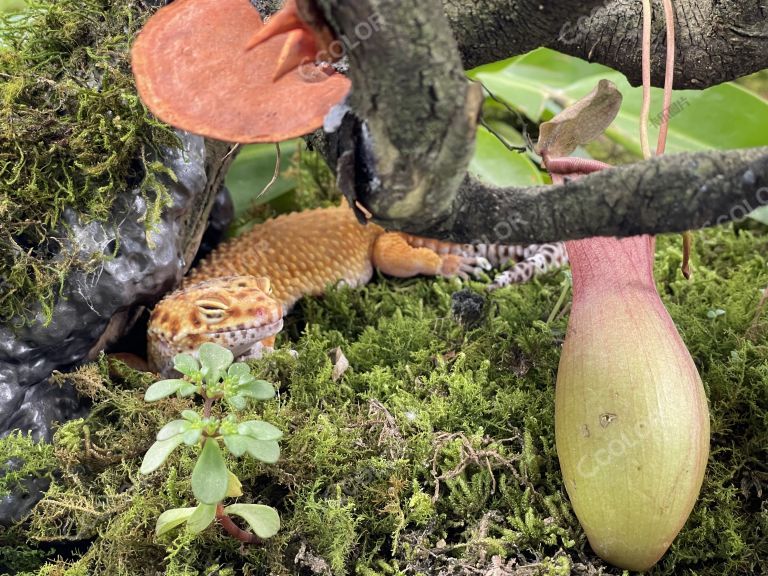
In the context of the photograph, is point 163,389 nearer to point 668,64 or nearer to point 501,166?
point 668,64

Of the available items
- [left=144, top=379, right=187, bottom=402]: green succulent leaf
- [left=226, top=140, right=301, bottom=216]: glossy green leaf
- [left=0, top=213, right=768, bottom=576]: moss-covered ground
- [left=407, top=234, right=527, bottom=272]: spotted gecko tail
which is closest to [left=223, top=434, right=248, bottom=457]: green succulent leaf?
[left=144, top=379, right=187, bottom=402]: green succulent leaf

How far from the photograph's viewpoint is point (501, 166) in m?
2.32

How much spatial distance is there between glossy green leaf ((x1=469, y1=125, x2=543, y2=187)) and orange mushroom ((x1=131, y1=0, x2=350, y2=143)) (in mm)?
1333

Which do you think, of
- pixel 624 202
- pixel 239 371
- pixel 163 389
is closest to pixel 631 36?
pixel 624 202

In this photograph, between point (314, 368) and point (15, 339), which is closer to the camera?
point (15, 339)

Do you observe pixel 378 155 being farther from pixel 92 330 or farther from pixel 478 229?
pixel 92 330

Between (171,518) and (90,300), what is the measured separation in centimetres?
53

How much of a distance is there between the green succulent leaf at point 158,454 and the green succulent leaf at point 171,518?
155mm

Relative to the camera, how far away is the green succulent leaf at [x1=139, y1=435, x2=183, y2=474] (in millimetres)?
1013

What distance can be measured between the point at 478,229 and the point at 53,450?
961mm

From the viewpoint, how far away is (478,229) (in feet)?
3.43

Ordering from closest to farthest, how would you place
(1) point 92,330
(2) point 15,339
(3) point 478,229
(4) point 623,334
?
1. (3) point 478,229
2. (4) point 623,334
3. (2) point 15,339
4. (1) point 92,330

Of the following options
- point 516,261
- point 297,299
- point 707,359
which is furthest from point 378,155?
point 516,261

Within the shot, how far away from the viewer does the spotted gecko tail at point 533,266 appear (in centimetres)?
205
